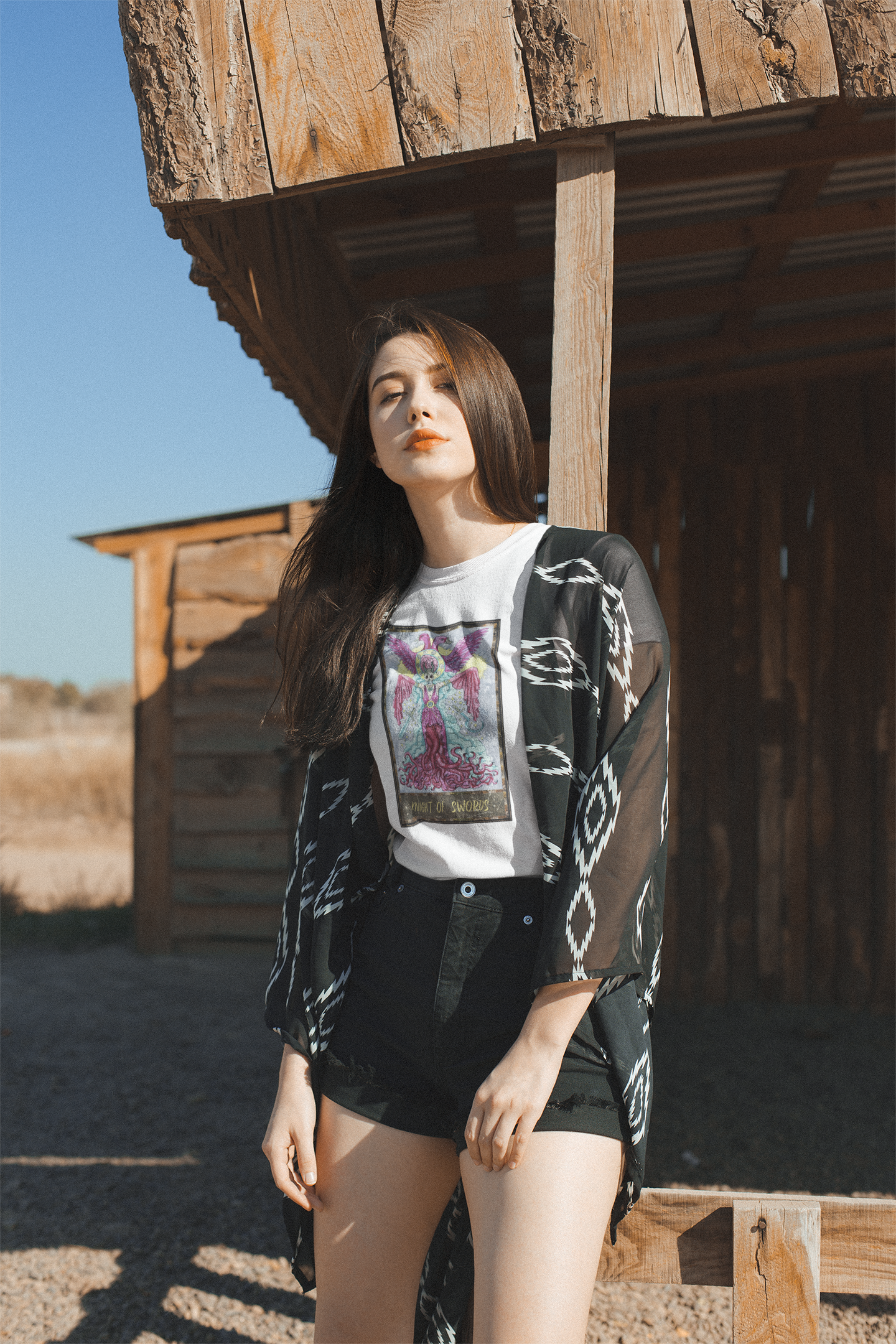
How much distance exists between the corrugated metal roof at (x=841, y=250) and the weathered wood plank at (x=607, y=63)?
1902mm

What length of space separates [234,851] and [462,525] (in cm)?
562

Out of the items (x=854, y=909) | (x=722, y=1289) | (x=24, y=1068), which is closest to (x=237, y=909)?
(x=24, y=1068)

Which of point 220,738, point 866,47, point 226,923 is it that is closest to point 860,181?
point 866,47

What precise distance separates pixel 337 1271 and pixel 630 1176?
19.8 inches

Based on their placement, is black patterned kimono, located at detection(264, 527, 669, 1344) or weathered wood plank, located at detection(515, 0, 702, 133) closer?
black patterned kimono, located at detection(264, 527, 669, 1344)

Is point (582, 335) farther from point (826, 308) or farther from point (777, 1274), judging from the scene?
point (826, 308)

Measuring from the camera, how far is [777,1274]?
1888 millimetres

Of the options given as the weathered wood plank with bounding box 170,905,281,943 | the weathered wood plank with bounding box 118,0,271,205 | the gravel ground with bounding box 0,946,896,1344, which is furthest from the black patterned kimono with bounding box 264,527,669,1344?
the weathered wood plank with bounding box 170,905,281,943

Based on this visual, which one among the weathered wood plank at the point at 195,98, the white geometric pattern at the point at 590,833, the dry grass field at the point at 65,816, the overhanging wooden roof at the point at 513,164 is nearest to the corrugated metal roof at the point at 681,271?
the overhanging wooden roof at the point at 513,164

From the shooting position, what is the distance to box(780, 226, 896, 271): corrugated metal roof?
4027mm

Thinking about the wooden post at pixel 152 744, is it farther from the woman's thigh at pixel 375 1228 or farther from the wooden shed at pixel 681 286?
the woman's thigh at pixel 375 1228

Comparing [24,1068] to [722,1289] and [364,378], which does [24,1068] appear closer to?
[722,1289]

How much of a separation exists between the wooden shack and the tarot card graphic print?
17.3 ft

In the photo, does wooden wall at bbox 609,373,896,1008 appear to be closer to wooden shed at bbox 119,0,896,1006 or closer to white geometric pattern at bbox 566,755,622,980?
wooden shed at bbox 119,0,896,1006
